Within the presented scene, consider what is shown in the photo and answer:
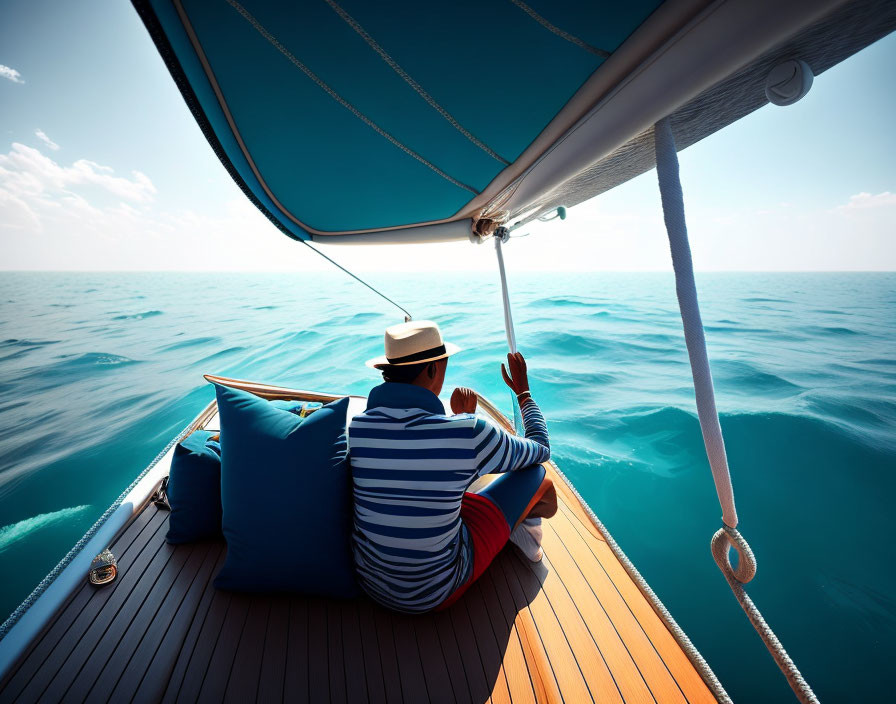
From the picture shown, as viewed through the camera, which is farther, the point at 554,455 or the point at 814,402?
the point at 814,402

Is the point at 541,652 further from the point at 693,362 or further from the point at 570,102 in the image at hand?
the point at 570,102

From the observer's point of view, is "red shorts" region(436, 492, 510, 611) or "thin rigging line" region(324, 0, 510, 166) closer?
"thin rigging line" region(324, 0, 510, 166)

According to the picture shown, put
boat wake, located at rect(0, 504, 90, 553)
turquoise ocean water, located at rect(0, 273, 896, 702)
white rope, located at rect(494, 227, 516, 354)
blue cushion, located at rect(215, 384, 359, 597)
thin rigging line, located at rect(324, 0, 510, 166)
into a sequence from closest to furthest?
thin rigging line, located at rect(324, 0, 510, 166) < blue cushion, located at rect(215, 384, 359, 597) < turquoise ocean water, located at rect(0, 273, 896, 702) < white rope, located at rect(494, 227, 516, 354) < boat wake, located at rect(0, 504, 90, 553)

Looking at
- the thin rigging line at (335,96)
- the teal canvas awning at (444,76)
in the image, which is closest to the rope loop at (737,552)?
the teal canvas awning at (444,76)

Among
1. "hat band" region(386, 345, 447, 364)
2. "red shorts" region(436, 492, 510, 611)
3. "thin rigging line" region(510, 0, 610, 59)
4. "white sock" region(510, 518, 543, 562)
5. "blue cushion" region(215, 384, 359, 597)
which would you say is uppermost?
"thin rigging line" region(510, 0, 610, 59)

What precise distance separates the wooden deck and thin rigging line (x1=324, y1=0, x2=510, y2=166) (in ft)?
5.33

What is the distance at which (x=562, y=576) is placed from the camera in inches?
53.6

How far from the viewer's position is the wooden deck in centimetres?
98

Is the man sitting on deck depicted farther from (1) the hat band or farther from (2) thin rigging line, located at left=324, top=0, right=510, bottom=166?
(2) thin rigging line, located at left=324, top=0, right=510, bottom=166

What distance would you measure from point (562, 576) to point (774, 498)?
238 cm

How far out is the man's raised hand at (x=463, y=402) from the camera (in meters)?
1.48

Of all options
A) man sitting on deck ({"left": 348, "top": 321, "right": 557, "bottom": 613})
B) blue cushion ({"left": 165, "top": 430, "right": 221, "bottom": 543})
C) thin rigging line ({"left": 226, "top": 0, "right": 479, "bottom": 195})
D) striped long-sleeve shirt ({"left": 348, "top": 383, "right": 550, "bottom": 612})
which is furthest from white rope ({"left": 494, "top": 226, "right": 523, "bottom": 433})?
blue cushion ({"left": 165, "top": 430, "right": 221, "bottom": 543})

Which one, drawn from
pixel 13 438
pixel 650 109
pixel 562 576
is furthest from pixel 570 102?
pixel 13 438

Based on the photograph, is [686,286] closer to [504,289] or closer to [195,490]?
[504,289]
